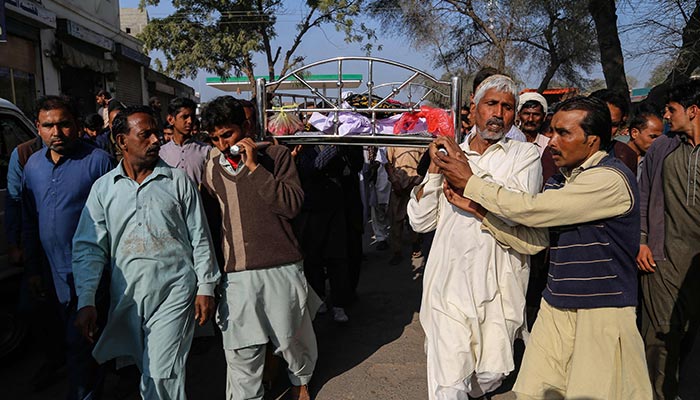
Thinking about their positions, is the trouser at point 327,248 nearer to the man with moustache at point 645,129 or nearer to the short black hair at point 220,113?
the short black hair at point 220,113

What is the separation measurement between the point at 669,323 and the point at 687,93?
1413mm

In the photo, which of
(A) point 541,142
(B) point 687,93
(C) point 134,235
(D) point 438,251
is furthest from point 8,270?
(B) point 687,93

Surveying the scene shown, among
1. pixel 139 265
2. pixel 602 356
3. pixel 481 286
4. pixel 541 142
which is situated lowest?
pixel 602 356

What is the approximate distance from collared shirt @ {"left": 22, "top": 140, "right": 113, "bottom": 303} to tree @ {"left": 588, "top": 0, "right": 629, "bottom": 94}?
9.91m

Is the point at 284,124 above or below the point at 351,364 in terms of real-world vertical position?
above

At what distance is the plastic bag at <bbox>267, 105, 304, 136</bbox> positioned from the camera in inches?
137

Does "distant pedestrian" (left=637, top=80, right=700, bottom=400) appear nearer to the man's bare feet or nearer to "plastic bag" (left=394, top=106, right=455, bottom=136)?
"plastic bag" (left=394, top=106, right=455, bottom=136)

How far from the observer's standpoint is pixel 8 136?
4.30 m

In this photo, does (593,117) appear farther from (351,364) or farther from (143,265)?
(351,364)

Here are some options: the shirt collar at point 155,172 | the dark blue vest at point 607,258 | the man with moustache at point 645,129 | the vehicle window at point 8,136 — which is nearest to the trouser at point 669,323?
the dark blue vest at point 607,258

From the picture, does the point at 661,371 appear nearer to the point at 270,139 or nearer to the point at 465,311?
the point at 465,311

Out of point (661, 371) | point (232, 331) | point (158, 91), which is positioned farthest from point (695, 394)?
point (158, 91)

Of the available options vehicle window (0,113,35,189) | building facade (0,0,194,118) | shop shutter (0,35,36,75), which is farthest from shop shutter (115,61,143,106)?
vehicle window (0,113,35,189)

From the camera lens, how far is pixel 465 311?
2664 mm
